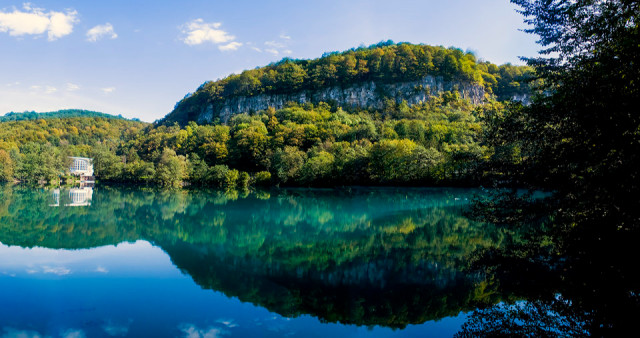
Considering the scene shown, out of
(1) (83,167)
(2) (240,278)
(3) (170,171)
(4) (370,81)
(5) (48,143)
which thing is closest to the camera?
(2) (240,278)

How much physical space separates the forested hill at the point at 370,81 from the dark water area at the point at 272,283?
70.4m

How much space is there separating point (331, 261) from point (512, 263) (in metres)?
5.84

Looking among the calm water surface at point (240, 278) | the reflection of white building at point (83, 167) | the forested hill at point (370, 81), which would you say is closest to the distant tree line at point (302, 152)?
the reflection of white building at point (83, 167)

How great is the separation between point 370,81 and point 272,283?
82.8 m

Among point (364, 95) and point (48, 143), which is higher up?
point (364, 95)

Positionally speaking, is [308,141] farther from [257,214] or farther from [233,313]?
[233,313]

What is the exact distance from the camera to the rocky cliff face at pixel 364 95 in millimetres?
82625

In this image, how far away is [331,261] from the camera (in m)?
12.9

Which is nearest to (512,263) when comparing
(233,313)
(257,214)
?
(233,313)

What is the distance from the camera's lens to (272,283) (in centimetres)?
1048

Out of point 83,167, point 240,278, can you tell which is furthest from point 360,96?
point 240,278

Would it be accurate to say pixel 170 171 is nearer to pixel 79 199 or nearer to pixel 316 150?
pixel 79 199

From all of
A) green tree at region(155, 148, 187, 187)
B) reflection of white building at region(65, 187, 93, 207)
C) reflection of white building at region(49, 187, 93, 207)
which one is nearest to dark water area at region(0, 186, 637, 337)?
reflection of white building at region(49, 187, 93, 207)

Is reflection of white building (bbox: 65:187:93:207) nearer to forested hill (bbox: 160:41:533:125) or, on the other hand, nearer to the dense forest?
the dense forest
